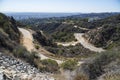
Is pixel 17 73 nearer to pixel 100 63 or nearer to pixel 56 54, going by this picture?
pixel 100 63

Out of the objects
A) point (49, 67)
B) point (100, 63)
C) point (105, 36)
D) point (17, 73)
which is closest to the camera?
point (17, 73)

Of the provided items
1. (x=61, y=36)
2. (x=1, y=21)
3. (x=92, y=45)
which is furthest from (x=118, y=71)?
(x=61, y=36)

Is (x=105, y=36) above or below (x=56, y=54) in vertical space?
below

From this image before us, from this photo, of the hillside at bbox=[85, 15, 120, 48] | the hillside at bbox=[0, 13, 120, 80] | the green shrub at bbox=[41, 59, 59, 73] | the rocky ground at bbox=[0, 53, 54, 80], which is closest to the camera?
the rocky ground at bbox=[0, 53, 54, 80]

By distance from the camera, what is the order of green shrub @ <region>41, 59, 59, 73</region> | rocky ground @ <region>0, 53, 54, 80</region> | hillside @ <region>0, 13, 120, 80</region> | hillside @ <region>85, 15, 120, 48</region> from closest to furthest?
1. rocky ground @ <region>0, 53, 54, 80</region>
2. hillside @ <region>0, 13, 120, 80</region>
3. green shrub @ <region>41, 59, 59, 73</region>
4. hillside @ <region>85, 15, 120, 48</region>

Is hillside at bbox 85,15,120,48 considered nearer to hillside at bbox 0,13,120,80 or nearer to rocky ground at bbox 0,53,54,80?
hillside at bbox 0,13,120,80

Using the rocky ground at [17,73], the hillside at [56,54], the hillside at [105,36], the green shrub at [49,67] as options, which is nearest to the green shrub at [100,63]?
the hillside at [56,54]

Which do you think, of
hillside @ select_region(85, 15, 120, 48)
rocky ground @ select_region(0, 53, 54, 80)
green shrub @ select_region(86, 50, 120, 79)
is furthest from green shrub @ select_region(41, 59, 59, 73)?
hillside @ select_region(85, 15, 120, 48)

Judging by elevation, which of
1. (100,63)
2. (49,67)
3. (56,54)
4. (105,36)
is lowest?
(105,36)

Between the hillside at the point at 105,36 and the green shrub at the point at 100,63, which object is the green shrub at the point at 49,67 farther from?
the hillside at the point at 105,36

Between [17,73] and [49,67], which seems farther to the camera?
[49,67]

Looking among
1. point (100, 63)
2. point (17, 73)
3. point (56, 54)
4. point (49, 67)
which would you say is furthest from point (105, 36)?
point (17, 73)
